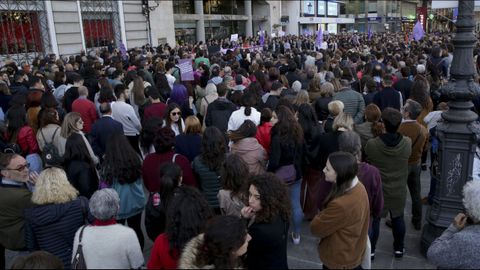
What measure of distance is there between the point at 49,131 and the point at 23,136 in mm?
584

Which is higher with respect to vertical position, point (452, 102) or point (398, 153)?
point (452, 102)

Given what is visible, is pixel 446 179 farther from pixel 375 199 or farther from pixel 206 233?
pixel 206 233

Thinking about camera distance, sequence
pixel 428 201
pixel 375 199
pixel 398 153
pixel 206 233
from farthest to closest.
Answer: pixel 428 201 < pixel 398 153 < pixel 375 199 < pixel 206 233

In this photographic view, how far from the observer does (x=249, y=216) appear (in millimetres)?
3176

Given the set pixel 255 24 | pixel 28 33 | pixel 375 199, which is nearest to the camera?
pixel 375 199

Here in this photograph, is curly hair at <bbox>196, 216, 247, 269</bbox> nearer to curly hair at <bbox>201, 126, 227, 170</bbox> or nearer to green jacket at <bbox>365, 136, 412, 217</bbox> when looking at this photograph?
curly hair at <bbox>201, 126, 227, 170</bbox>

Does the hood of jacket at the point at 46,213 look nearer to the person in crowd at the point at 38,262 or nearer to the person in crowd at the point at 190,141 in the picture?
the person in crowd at the point at 38,262

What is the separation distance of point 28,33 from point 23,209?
18.7m

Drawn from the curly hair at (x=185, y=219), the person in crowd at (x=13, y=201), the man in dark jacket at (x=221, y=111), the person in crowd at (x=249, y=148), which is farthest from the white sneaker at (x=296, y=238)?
the person in crowd at (x=13, y=201)

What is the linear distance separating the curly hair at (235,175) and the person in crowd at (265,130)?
54.0 inches

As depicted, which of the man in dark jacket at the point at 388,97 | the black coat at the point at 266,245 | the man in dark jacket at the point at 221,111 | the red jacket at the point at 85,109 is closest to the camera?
the black coat at the point at 266,245

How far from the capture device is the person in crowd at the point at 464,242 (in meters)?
2.83

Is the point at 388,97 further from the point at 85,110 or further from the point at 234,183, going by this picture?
the point at 85,110

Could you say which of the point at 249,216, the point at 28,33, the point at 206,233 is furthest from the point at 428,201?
the point at 28,33
